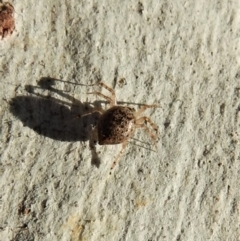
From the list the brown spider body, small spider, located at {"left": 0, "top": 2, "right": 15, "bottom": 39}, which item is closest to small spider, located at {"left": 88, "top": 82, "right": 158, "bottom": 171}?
the brown spider body

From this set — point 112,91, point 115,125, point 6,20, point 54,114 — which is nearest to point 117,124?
point 115,125

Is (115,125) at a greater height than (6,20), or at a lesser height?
lesser

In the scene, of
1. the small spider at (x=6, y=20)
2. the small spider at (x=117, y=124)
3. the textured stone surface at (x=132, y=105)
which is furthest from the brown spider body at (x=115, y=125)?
the small spider at (x=6, y=20)

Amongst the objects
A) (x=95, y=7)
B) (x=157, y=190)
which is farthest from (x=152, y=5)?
(x=157, y=190)

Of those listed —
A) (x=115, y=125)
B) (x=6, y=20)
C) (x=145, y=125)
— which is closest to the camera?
(x=6, y=20)

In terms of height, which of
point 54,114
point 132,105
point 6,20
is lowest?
point 54,114

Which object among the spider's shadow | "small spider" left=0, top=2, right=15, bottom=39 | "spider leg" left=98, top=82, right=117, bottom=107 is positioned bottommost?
the spider's shadow

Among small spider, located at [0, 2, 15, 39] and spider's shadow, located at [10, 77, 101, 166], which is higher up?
small spider, located at [0, 2, 15, 39]

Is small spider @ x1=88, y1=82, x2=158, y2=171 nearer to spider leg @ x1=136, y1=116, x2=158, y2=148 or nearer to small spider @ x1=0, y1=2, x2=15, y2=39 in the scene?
spider leg @ x1=136, y1=116, x2=158, y2=148

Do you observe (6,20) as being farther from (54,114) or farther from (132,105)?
(132,105)

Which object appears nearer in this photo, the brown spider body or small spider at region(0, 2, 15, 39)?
small spider at region(0, 2, 15, 39)
